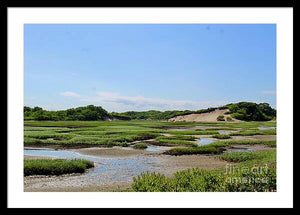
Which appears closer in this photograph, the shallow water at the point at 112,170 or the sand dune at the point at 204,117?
the shallow water at the point at 112,170

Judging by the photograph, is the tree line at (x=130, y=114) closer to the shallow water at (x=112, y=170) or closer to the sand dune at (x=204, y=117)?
the sand dune at (x=204, y=117)

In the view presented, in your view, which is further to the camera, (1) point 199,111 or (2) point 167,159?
(1) point 199,111

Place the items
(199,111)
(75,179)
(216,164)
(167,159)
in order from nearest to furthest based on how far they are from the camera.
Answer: (75,179), (216,164), (167,159), (199,111)

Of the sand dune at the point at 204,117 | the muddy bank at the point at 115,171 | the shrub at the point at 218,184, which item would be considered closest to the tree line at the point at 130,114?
the sand dune at the point at 204,117

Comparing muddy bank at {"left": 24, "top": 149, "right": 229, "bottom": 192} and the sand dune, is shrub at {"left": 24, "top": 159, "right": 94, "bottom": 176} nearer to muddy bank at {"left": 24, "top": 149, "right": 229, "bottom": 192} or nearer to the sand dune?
muddy bank at {"left": 24, "top": 149, "right": 229, "bottom": 192}

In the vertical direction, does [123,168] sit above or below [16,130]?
below

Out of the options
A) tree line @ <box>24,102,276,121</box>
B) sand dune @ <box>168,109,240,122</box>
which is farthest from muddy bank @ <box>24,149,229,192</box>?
sand dune @ <box>168,109,240,122</box>

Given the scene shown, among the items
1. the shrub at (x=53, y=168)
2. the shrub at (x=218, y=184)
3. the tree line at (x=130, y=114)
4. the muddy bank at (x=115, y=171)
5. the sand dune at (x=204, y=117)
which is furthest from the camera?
the sand dune at (x=204, y=117)
